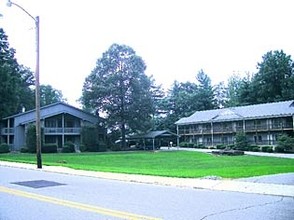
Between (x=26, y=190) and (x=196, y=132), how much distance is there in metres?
63.6

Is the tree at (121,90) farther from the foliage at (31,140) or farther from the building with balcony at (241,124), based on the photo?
the foliage at (31,140)

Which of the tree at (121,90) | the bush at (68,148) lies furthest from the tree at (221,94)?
the bush at (68,148)

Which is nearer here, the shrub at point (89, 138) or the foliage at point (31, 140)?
the foliage at point (31, 140)

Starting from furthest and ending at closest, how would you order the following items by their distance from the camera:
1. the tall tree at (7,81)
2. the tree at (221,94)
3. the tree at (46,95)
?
the tree at (221,94)
the tree at (46,95)
the tall tree at (7,81)

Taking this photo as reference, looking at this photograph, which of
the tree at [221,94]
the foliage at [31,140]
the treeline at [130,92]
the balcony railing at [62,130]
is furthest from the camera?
the tree at [221,94]

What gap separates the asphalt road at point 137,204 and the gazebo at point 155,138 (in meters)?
57.2

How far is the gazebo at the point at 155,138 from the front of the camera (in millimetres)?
71438

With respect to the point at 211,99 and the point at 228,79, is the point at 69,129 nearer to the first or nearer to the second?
the point at 211,99

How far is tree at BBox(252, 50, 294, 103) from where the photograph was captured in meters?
83.5

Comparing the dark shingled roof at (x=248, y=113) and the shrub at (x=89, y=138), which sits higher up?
the dark shingled roof at (x=248, y=113)

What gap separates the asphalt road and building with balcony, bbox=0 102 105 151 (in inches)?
1826

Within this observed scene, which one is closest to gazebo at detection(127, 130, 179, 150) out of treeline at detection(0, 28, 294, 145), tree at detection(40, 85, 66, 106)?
treeline at detection(0, 28, 294, 145)

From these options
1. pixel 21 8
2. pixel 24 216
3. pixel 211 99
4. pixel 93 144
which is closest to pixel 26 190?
pixel 24 216

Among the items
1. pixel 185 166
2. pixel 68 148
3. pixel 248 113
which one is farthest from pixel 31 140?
pixel 248 113
